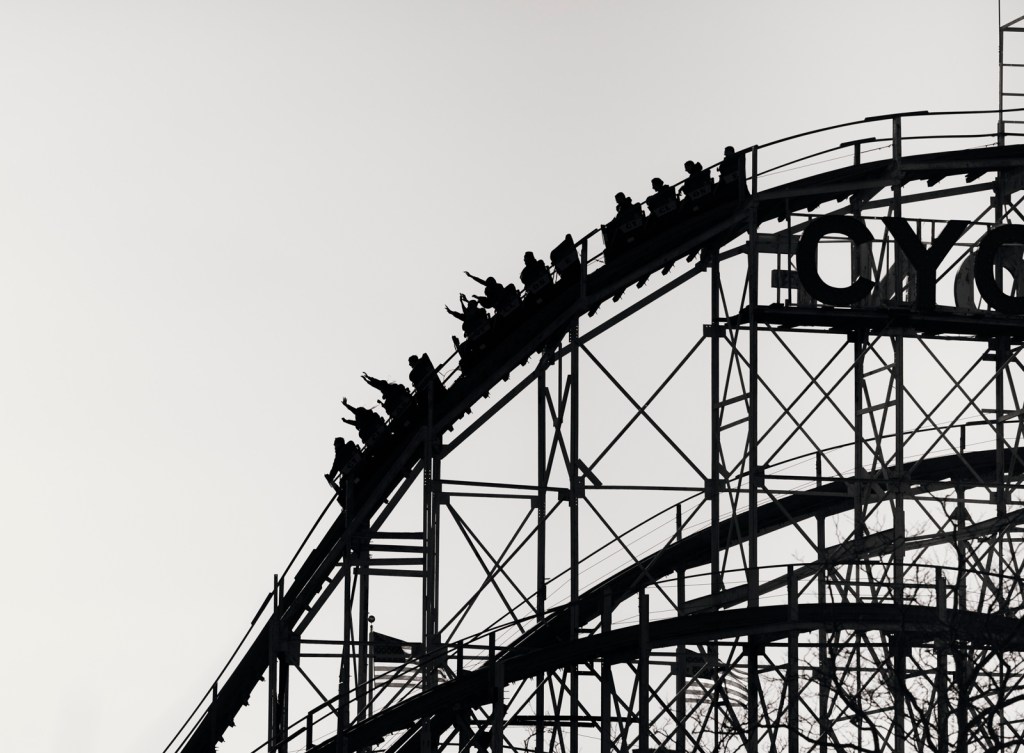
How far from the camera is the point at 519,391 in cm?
3738

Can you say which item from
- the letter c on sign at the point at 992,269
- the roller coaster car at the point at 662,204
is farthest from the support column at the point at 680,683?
the letter c on sign at the point at 992,269

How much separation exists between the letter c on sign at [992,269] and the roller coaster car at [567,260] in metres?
6.72

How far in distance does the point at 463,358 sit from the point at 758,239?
205 inches

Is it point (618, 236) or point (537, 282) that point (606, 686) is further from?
point (618, 236)

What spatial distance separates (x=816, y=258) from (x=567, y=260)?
4053 mm

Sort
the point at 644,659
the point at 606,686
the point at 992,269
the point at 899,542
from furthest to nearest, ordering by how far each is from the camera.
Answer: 1. the point at 992,269
2. the point at 899,542
3. the point at 606,686
4. the point at 644,659

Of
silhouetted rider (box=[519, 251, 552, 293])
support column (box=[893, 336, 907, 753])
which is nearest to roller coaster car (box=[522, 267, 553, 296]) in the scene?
silhouetted rider (box=[519, 251, 552, 293])

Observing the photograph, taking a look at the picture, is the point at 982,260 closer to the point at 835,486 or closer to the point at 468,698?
the point at 835,486

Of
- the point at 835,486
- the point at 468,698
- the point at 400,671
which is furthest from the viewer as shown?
the point at 835,486

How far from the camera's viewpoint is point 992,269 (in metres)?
38.8

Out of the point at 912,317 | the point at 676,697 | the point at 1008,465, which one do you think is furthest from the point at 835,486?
the point at 676,697

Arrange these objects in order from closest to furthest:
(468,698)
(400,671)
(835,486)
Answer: (468,698) → (400,671) → (835,486)

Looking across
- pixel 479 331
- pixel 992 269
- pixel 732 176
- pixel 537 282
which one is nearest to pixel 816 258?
pixel 732 176

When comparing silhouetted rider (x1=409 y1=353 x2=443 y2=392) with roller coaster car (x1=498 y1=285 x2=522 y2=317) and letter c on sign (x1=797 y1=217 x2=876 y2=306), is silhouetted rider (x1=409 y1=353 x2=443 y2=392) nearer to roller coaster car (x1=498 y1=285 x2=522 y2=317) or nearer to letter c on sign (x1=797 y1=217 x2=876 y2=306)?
roller coaster car (x1=498 y1=285 x2=522 y2=317)
